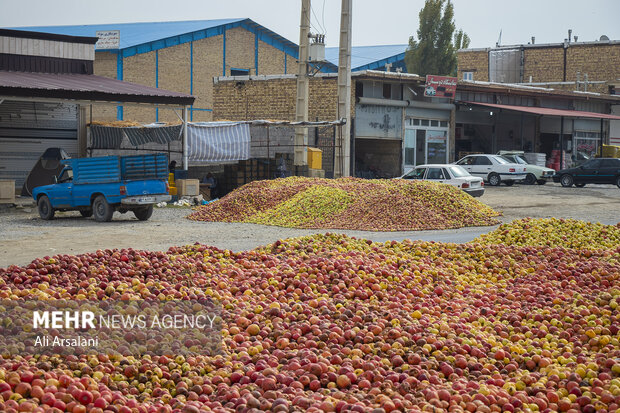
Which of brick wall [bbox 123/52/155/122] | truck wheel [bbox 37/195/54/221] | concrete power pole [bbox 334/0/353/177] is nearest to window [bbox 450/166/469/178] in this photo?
concrete power pole [bbox 334/0/353/177]

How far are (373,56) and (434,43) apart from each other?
8346mm

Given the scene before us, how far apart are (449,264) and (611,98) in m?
49.0

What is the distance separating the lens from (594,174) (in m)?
36.2

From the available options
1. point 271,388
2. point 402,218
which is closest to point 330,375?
point 271,388

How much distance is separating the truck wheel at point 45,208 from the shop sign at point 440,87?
76.6ft

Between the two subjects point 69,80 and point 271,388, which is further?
point 69,80

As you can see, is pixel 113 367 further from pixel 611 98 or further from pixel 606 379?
pixel 611 98

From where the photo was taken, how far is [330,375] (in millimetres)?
5496

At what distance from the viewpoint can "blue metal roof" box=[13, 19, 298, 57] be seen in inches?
1865

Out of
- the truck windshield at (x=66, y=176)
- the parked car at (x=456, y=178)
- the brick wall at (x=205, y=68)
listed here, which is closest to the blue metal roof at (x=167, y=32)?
A: the brick wall at (x=205, y=68)

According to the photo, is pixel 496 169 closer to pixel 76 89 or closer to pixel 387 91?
pixel 387 91

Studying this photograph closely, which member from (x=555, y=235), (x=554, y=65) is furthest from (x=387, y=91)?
(x=554, y=65)

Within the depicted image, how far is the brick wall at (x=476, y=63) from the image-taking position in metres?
64.8

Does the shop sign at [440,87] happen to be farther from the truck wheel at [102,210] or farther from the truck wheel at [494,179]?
the truck wheel at [102,210]
